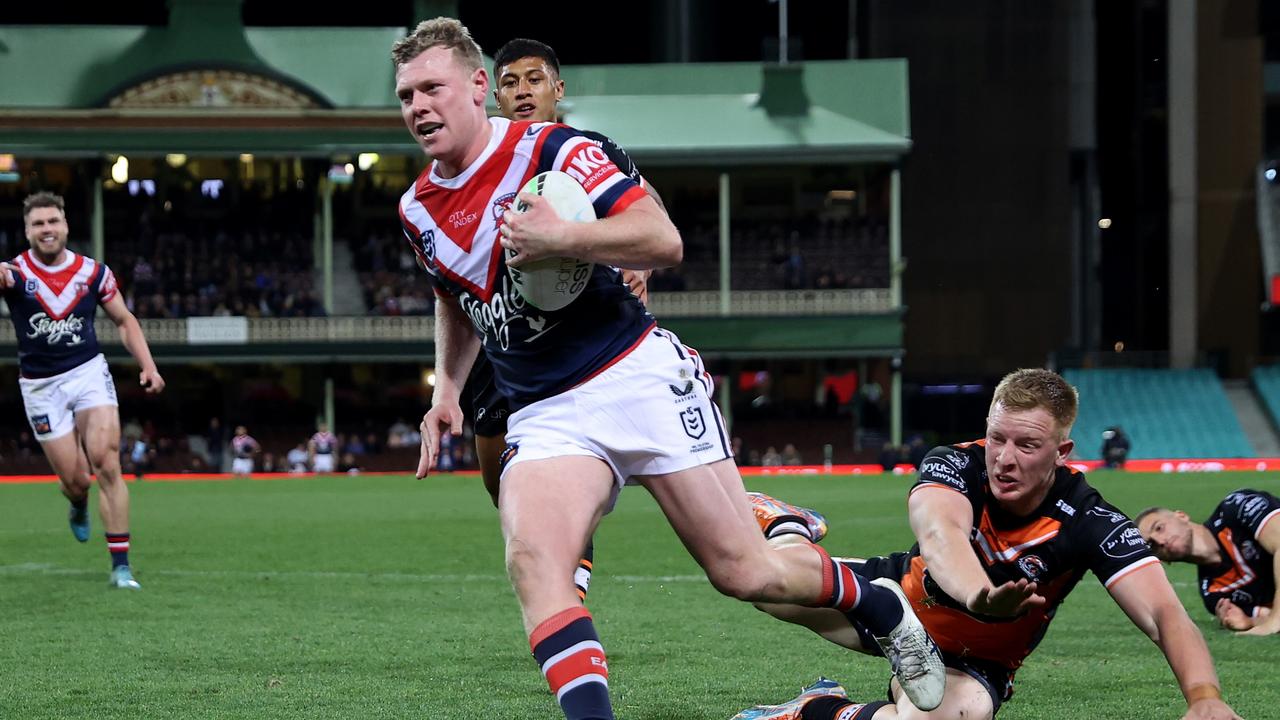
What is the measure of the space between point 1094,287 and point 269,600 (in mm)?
49437

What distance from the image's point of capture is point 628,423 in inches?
203

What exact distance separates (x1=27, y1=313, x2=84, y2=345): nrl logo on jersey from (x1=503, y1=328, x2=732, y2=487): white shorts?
731 centimetres

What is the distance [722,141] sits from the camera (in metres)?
44.4

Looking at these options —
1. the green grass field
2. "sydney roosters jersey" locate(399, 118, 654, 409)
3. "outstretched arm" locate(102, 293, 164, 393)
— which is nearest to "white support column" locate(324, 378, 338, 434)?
the green grass field

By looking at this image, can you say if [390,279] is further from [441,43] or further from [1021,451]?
[1021,451]

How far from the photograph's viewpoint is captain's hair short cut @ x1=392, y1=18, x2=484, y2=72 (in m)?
5.30

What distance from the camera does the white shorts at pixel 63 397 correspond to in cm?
1165

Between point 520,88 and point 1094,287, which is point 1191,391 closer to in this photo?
point 1094,287

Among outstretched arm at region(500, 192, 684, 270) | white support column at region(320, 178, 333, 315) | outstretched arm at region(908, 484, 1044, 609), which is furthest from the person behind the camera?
white support column at region(320, 178, 333, 315)

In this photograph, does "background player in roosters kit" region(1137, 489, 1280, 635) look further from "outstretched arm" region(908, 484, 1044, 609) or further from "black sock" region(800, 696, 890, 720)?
"outstretched arm" region(908, 484, 1044, 609)

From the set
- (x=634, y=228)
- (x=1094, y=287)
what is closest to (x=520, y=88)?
(x=634, y=228)

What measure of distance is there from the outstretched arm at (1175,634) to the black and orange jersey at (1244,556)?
440cm

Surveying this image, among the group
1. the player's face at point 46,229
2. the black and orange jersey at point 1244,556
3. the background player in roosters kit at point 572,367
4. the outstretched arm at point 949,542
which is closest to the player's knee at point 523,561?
the background player in roosters kit at point 572,367

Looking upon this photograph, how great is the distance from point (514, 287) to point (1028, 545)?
6.52ft
